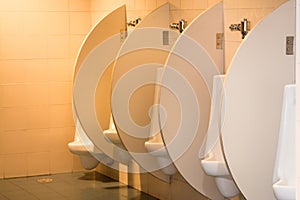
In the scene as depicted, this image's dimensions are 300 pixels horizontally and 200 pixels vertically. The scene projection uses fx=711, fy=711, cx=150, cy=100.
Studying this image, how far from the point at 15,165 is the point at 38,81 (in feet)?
2.50

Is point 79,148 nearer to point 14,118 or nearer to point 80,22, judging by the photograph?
point 14,118

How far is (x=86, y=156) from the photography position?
5.95 metres

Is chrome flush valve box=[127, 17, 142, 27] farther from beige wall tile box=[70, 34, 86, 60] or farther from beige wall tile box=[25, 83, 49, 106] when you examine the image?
beige wall tile box=[25, 83, 49, 106]

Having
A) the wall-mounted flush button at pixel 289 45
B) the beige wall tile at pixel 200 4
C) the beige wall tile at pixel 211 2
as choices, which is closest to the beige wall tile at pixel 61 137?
the beige wall tile at pixel 200 4

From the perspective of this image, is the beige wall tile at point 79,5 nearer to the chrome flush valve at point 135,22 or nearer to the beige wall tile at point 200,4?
the chrome flush valve at point 135,22

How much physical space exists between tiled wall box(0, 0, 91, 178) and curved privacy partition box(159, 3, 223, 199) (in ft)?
7.08

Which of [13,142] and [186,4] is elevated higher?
[186,4]

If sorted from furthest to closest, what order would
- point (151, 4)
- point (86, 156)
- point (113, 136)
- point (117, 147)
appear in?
point (86, 156)
point (117, 147)
point (113, 136)
point (151, 4)

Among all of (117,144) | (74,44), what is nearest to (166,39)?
(117,144)

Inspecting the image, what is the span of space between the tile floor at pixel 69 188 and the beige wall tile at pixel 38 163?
0.09m

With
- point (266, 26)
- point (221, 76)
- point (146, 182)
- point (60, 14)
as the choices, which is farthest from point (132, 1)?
point (266, 26)

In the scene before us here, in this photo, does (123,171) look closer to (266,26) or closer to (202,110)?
(202,110)

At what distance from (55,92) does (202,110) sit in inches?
91.9

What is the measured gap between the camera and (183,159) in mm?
4277
